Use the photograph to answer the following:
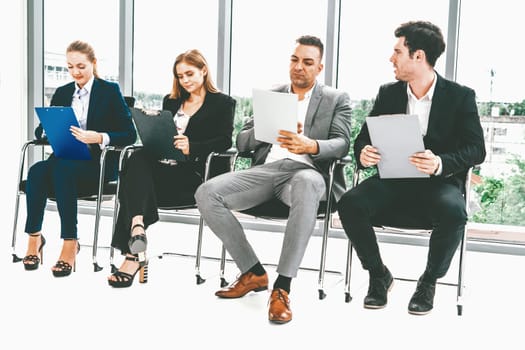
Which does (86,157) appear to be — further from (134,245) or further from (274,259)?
(274,259)

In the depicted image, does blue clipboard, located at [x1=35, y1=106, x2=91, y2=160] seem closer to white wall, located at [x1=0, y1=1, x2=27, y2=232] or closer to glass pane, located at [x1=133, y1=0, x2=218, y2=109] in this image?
glass pane, located at [x1=133, y1=0, x2=218, y2=109]

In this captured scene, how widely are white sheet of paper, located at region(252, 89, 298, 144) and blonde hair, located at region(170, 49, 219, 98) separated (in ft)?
1.81

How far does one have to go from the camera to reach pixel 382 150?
8.88 feet

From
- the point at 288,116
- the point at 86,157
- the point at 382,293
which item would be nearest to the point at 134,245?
the point at 86,157

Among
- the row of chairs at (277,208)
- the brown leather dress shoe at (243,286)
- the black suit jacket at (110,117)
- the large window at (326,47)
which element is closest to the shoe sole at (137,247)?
the row of chairs at (277,208)

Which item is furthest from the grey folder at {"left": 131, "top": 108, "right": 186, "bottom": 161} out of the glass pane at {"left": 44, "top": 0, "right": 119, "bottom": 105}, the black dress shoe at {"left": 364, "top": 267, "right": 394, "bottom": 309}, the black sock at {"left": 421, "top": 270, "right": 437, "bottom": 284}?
the glass pane at {"left": 44, "top": 0, "right": 119, "bottom": 105}

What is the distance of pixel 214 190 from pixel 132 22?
7.78 feet

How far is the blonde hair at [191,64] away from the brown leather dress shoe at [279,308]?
1.22 m

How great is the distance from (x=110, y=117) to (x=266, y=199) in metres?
1.11

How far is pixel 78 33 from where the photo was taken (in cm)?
496

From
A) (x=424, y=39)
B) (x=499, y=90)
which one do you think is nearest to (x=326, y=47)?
(x=499, y=90)

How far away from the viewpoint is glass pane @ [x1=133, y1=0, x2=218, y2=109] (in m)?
4.54

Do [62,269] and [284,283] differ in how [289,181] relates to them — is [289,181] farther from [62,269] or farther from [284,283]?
[62,269]

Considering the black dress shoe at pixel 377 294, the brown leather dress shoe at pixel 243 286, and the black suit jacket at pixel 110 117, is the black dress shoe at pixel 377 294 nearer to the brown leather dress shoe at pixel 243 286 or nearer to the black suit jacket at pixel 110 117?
the brown leather dress shoe at pixel 243 286
